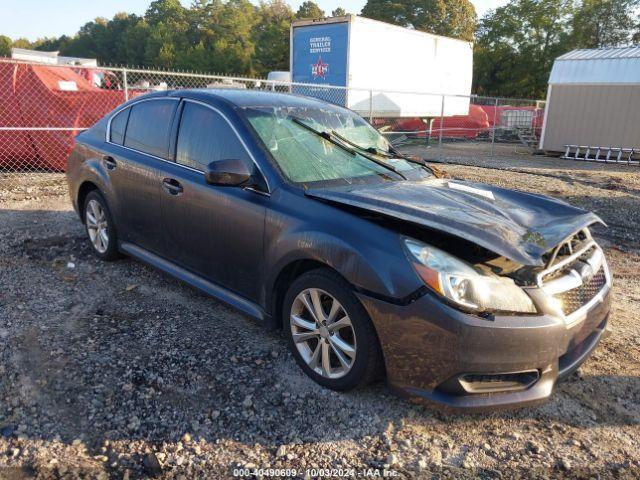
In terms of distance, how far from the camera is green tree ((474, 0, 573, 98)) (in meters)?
42.3

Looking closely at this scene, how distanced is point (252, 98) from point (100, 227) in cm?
216

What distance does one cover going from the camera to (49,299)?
4.23m

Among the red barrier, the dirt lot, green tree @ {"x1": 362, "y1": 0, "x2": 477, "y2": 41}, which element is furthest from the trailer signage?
green tree @ {"x1": 362, "y1": 0, "x2": 477, "y2": 41}

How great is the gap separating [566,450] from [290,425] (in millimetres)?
1420

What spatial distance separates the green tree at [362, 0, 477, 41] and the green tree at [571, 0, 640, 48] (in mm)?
10574

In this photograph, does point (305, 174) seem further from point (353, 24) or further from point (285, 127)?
point (353, 24)

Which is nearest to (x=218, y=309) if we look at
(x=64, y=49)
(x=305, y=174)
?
(x=305, y=174)

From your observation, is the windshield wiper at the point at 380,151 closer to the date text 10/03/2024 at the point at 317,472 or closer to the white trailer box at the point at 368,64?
the date text 10/03/2024 at the point at 317,472

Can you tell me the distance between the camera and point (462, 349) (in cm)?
243

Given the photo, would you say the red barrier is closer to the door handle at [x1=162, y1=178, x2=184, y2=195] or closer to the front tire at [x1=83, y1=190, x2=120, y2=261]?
the front tire at [x1=83, y1=190, x2=120, y2=261]

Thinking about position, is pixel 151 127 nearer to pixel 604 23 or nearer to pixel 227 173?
pixel 227 173

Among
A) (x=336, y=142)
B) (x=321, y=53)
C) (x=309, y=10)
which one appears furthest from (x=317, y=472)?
(x=309, y=10)

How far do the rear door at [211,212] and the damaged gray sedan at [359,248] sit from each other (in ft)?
0.04

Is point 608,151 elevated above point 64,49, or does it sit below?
below
